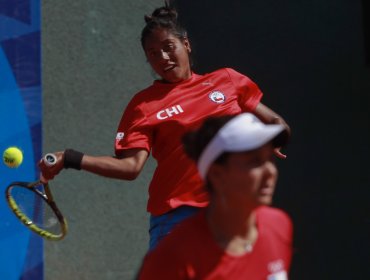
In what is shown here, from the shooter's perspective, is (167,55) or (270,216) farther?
(167,55)

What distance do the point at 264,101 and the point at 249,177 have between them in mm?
3953

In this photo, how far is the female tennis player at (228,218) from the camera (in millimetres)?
2602

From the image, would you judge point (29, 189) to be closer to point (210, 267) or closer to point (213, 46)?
point (210, 267)

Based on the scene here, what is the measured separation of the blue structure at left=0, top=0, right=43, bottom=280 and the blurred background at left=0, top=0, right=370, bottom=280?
88 millimetres

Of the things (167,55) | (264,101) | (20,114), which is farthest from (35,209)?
(264,101)

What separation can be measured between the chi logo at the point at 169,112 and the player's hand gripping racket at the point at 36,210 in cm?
66

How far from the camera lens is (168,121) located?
4055mm

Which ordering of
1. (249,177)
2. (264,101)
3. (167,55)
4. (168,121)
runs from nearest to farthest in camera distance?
(249,177) < (168,121) < (167,55) < (264,101)

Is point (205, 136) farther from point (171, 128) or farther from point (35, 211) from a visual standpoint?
point (35, 211)

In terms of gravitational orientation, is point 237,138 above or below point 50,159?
above

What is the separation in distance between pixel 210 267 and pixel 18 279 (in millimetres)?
3251

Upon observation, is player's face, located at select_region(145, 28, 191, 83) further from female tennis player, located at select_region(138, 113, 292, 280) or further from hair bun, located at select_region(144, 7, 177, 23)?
female tennis player, located at select_region(138, 113, 292, 280)

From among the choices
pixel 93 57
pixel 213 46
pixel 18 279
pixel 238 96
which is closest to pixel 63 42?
pixel 93 57

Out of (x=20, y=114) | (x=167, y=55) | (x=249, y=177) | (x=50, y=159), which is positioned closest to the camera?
(x=249, y=177)
